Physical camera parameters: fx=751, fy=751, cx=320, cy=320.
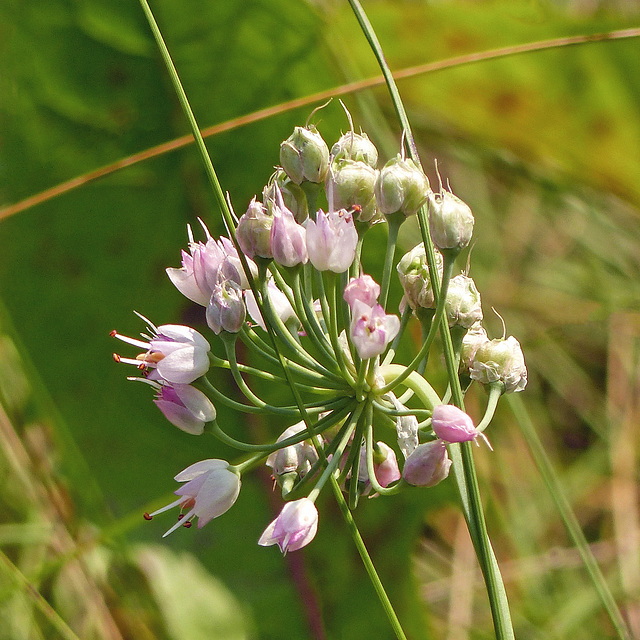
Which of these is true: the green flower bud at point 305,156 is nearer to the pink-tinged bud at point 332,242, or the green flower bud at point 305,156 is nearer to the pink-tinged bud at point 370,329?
the pink-tinged bud at point 332,242

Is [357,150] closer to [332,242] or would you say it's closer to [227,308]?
[332,242]

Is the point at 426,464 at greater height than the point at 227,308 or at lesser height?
lesser

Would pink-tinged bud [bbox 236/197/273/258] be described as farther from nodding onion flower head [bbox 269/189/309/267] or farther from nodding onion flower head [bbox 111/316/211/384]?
nodding onion flower head [bbox 111/316/211/384]

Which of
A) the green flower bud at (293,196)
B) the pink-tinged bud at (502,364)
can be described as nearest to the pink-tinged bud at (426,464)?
the pink-tinged bud at (502,364)

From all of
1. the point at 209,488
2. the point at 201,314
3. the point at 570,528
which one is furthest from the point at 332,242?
the point at 201,314

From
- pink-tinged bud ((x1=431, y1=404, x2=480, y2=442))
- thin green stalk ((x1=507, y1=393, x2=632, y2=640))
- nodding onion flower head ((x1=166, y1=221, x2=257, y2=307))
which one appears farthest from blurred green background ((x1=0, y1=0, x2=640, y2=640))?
pink-tinged bud ((x1=431, y1=404, x2=480, y2=442))
